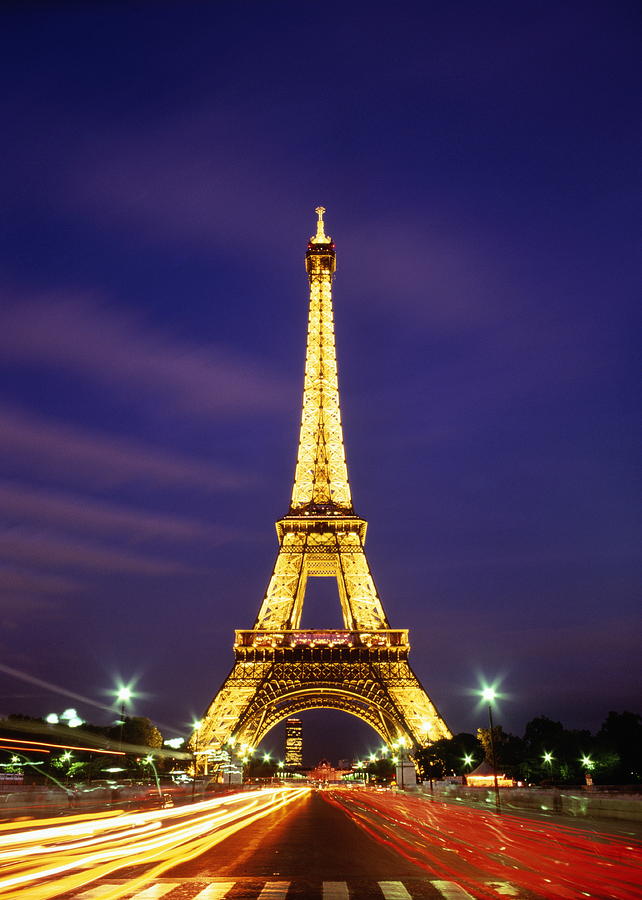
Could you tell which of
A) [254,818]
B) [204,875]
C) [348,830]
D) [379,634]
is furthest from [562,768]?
[204,875]

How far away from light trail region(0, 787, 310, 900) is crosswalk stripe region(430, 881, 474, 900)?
15.7ft

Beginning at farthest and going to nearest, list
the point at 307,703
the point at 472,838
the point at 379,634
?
the point at 307,703
the point at 379,634
the point at 472,838

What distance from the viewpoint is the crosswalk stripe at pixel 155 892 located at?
417 inches

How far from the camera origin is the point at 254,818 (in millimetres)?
30328

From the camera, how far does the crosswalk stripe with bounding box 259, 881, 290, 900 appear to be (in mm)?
10570

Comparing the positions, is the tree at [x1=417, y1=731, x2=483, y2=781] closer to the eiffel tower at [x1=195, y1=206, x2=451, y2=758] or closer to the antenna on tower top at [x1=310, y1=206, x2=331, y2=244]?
the eiffel tower at [x1=195, y1=206, x2=451, y2=758]

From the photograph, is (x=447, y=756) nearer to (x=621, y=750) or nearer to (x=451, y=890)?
(x=621, y=750)

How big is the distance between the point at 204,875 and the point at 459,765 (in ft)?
228

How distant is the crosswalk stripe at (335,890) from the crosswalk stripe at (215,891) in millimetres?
1496

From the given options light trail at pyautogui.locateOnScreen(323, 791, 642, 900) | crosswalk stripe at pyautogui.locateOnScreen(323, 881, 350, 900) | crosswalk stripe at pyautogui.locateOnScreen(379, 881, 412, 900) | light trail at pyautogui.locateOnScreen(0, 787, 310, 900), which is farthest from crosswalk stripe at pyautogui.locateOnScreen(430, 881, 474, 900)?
light trail at pyautogui.locateOnScreen(0, 787, 310, 900)

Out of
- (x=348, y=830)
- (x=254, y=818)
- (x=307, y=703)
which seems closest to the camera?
(x=348, y=830)

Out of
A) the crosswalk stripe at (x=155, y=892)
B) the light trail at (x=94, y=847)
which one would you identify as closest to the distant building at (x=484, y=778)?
the light trail at (x=94, y=847)

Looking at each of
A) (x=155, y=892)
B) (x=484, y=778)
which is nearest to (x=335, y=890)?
(x=155, y=892)

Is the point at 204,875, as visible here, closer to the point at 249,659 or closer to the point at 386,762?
the point at 249,659
